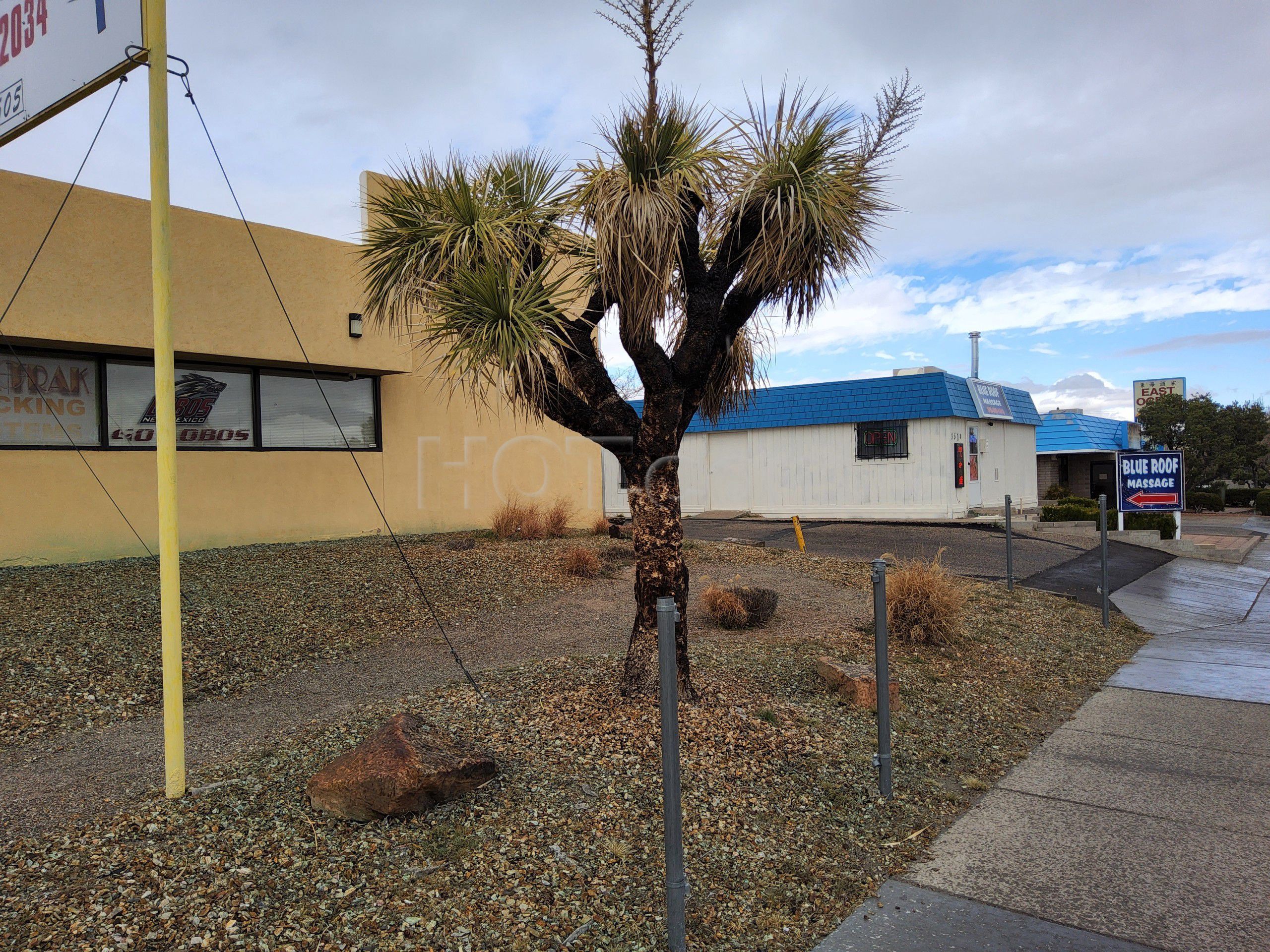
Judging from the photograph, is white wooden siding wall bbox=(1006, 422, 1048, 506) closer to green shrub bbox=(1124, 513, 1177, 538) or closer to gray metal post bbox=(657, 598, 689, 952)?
green shrub bbox=(1124, 513, 1177, 538)

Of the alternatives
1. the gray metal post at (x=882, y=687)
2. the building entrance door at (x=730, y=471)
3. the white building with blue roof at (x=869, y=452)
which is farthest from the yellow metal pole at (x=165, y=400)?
the building entrance door at (x=730, y=471)

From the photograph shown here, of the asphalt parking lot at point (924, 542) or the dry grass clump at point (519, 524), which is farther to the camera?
the asphalt parking lot at point (924, 542)

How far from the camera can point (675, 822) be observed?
2938 mm

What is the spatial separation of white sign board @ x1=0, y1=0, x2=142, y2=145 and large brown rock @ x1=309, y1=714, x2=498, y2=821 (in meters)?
3.23

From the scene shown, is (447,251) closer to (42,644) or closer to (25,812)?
(25,812)

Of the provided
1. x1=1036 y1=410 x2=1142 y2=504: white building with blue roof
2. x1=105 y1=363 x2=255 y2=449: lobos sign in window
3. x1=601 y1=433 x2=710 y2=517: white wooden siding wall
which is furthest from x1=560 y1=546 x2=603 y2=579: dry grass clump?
x1=1036 y1=410 x2=1142 y2=504: white building with blue roof

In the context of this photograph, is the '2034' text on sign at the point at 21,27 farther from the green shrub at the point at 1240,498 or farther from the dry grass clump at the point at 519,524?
the green shrub at the point at 1240,498

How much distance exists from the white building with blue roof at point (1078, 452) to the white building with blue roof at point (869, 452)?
19.1 feet

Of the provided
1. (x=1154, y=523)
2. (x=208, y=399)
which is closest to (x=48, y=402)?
(x=208, y=399)

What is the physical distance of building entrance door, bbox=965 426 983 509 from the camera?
2006 centimetres

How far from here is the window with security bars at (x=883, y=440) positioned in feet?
65.5

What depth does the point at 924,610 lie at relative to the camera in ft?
23.5

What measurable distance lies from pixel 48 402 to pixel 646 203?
27.3 ft

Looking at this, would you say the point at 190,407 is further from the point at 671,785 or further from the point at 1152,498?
the point at 1152,498
